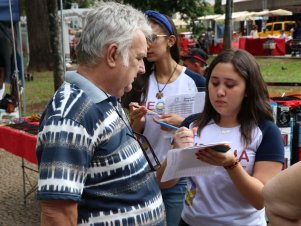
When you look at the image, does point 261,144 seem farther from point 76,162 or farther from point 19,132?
point 19,132

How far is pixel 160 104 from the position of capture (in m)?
2.98

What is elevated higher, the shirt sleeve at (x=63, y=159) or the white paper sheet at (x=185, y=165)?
the shirt sleeve at (x=63, y=159)

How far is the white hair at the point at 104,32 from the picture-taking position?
5.50 ft

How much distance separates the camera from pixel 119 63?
1711 millimetres

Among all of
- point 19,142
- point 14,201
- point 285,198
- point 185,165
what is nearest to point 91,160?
point 185,165

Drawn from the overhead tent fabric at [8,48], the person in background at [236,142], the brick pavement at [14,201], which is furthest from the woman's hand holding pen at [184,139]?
the overhead tent fabric at [8,48]

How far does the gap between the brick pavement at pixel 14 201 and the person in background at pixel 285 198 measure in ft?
12.5

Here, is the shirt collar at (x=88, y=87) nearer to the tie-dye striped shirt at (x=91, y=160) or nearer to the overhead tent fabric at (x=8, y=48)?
the tie-dye striped shirt at (x=91, y=160)

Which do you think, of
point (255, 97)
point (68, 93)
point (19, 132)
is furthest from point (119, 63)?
point (19, 132)

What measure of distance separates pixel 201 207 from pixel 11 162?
218 inches

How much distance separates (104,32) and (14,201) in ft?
13.7

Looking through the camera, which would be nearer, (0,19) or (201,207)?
(201,207)

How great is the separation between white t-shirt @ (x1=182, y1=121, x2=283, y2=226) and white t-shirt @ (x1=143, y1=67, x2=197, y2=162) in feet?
2.46

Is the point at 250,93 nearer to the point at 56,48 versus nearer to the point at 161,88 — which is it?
the point at 161,88
